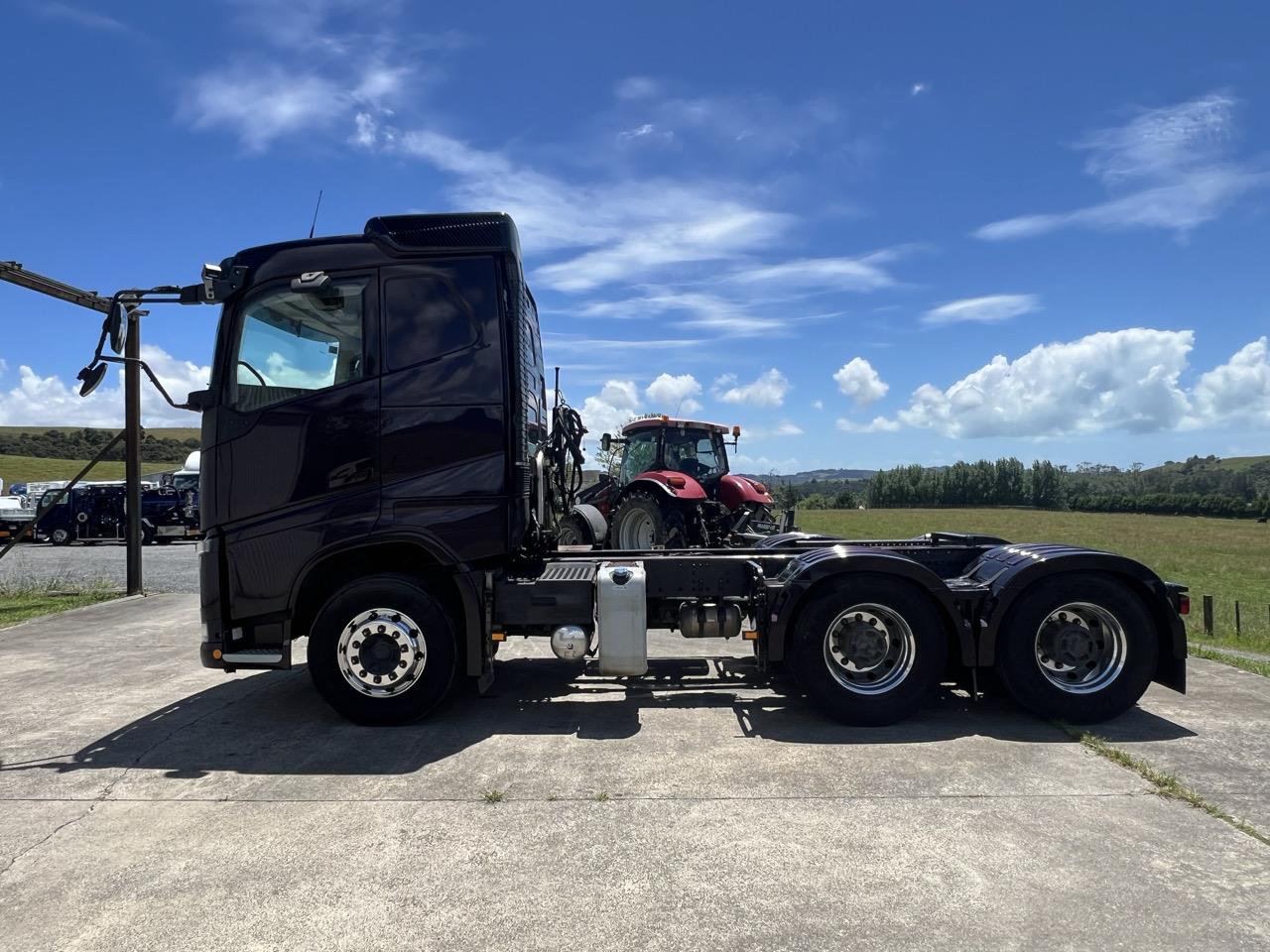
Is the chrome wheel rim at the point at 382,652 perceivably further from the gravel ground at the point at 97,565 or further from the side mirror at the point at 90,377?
the gravel ground at the point at 97,565

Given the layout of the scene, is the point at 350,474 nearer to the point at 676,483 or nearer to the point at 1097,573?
the point at 1097,573

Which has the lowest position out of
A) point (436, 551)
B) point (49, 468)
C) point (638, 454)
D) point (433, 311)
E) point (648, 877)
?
point (648, 877)

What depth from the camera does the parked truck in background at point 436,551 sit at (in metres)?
5.31

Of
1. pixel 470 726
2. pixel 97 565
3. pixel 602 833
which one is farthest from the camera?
pixel 97 565

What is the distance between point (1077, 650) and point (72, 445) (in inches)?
3771

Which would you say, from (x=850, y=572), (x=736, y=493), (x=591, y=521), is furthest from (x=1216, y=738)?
(x=736, y=493)

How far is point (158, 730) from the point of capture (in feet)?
17.6

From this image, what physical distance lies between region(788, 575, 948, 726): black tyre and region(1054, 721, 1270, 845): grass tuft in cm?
94

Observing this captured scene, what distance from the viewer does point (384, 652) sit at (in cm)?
534

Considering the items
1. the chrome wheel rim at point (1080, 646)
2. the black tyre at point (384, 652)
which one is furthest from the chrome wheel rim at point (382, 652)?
the chrome wheel rim at point (1080, 646)

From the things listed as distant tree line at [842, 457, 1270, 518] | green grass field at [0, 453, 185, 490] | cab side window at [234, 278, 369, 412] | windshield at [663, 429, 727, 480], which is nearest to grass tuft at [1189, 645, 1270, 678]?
windshield at [663, 429, 727, 480]

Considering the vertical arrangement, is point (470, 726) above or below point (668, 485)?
below

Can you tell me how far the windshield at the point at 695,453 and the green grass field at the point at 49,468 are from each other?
47.3 metres

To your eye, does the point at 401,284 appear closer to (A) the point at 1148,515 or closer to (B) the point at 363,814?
(B) the point at 363,814
